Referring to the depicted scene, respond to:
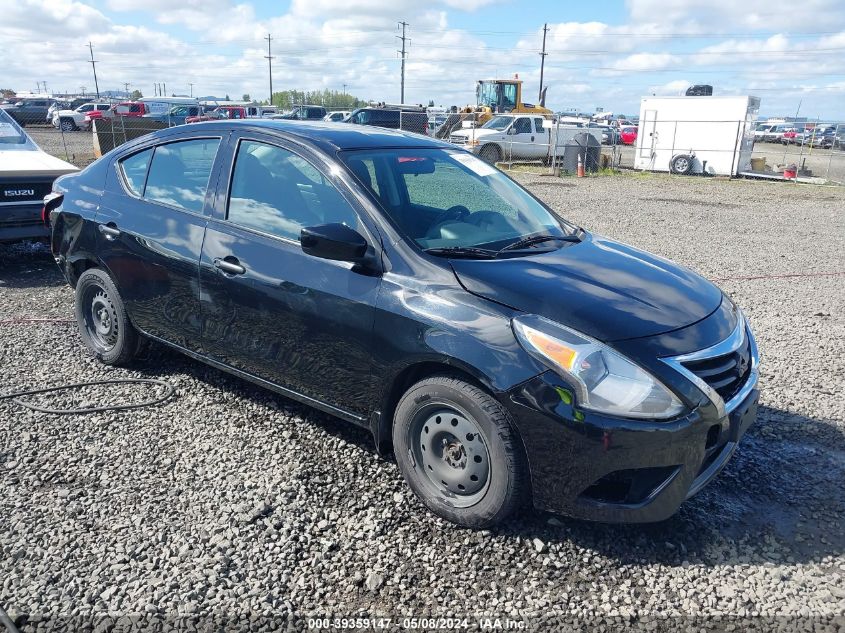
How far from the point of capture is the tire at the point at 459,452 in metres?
2.85

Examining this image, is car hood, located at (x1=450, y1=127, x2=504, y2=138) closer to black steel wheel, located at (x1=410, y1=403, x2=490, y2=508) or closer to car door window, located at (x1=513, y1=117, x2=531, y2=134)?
car door window, located at (x1=513, y1=117, x2=531, y2=134)

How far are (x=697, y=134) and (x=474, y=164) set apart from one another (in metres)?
22.7

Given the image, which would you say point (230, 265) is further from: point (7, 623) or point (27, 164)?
point (27, 164)

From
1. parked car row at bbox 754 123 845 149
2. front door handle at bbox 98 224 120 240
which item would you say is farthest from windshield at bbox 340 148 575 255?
parked car row at bbox 754 123 845 149

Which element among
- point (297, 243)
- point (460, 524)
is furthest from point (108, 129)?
point (460, 524)

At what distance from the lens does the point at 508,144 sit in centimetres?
2420

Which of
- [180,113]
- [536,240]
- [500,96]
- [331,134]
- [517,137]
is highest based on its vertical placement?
[500,96]

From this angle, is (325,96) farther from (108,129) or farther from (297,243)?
(297,243)

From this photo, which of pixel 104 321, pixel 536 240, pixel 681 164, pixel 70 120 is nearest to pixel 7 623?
pixel 104 321

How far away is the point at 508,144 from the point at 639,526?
22281 mm

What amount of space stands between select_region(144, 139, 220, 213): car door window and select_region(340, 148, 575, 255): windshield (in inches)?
39.9

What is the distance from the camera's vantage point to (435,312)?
301cm

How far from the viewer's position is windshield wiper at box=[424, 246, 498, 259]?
3262 mm

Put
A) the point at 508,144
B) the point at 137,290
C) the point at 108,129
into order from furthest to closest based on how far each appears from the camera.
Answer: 1. the point at 508,144
2. the point at 108,129
3. the point at 137,290
